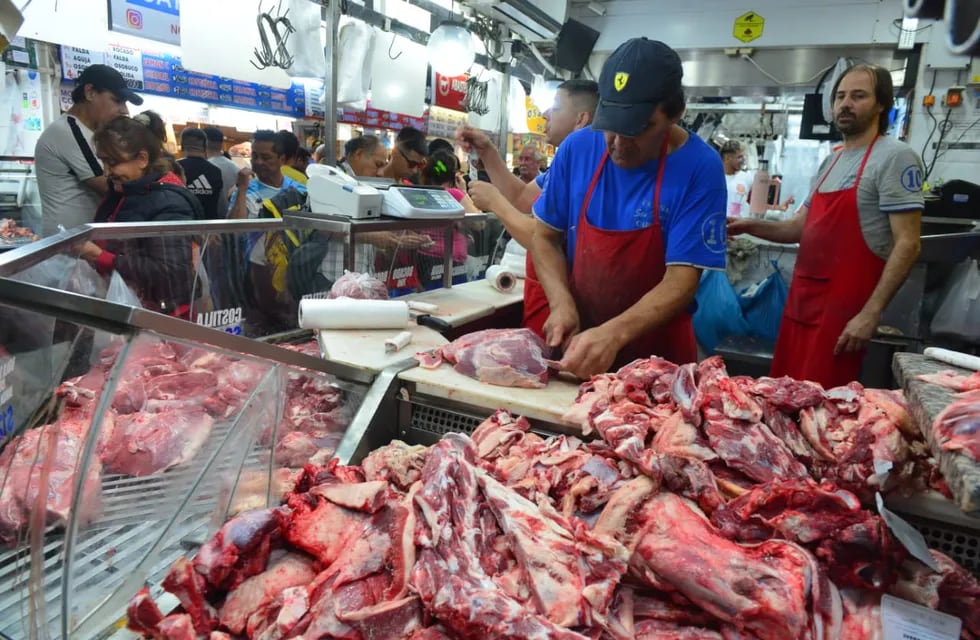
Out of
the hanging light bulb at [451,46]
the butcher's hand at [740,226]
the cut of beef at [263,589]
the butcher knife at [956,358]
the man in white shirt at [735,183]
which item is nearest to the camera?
the cut of beef at [263,589]

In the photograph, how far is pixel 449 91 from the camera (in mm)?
8203

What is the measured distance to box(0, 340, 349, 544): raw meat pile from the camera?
129 centimetres

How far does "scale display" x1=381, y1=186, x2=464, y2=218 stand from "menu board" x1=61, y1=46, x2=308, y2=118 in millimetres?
4158

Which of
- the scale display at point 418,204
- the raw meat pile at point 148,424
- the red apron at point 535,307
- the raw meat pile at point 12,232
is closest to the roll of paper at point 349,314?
the raw meat pile at point 148,424

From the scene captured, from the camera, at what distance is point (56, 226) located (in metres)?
4.16

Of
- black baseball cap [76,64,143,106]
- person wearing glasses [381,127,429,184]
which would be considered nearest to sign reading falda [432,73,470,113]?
person wearing glasses [381,127,429,184]

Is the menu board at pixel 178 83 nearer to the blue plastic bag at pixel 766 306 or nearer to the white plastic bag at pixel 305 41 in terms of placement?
the white plastic bag at pixel 305 41

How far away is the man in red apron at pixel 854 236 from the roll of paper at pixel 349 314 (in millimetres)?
2590

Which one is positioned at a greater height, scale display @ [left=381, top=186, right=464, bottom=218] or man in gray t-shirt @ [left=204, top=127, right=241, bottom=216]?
man in gray t-shirt @ [left=204, top=127, right=241, bottom=216]

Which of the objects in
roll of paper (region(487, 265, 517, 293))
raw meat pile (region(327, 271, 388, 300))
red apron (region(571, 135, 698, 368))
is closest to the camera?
red apron (region(571, 135, 698, 368))

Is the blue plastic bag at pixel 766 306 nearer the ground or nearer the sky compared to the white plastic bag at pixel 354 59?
nearer the ground

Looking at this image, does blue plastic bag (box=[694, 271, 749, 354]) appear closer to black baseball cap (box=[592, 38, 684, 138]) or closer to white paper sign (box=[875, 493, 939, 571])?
black baseball cap (box=[592, 38, 684, 138])

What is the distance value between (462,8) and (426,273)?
13.3 ft

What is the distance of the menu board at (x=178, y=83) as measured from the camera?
6.49m
